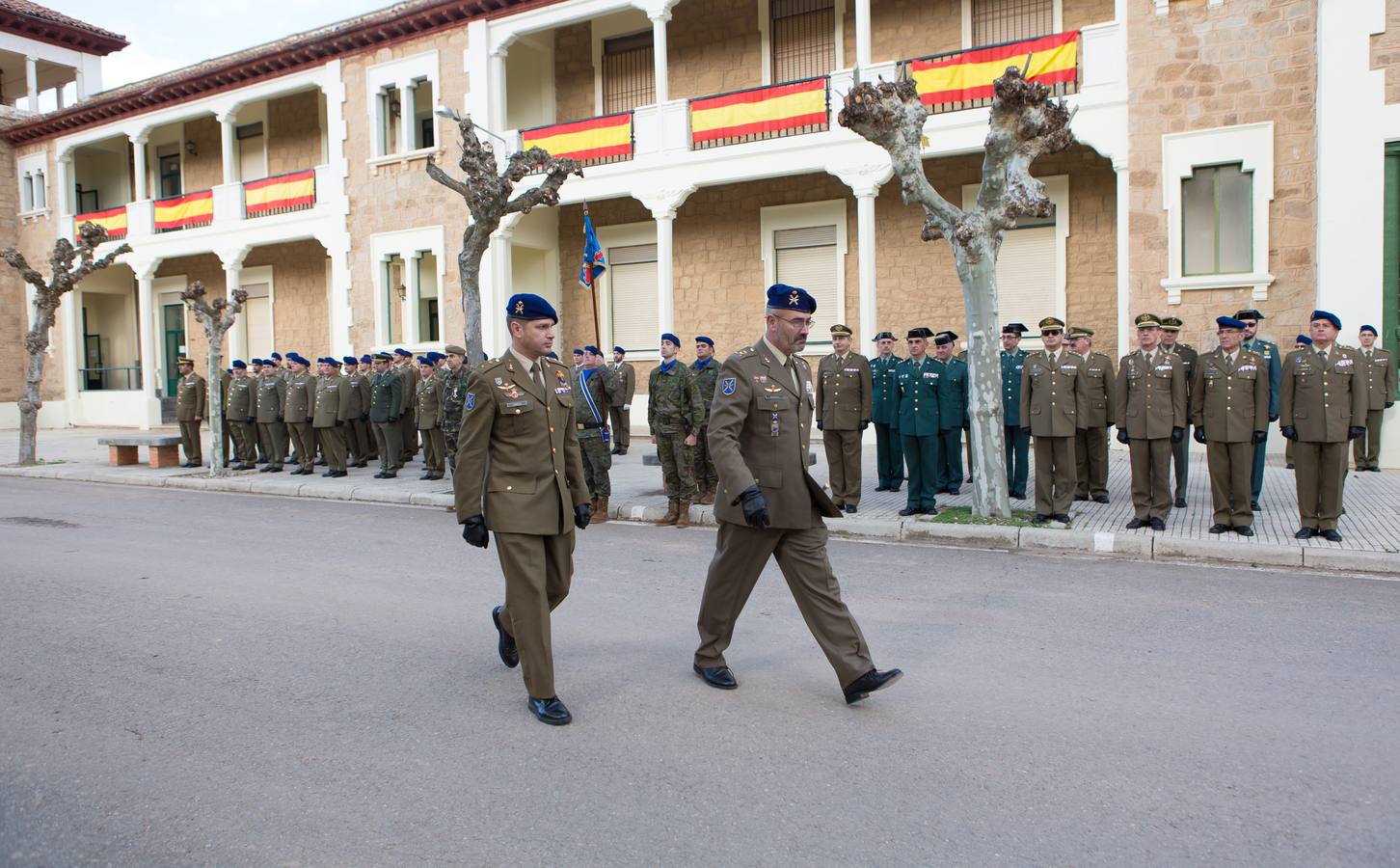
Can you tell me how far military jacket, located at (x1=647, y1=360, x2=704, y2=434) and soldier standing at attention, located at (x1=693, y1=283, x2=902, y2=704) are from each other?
18.3 feet

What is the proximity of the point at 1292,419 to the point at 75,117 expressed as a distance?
3219cm

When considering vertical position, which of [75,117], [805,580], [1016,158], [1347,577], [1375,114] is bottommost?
[1347,577]

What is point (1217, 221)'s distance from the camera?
49.0ft

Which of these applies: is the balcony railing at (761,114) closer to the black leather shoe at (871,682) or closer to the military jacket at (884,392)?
the military jacket at (884,392)

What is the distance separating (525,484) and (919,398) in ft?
23.3

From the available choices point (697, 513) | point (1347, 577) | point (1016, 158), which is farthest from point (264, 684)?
point (1016, 158)

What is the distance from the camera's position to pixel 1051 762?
3996 mm

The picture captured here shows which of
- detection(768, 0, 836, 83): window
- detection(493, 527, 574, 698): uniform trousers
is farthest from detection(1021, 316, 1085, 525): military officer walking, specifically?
detection(768, 0, 836, 83): window

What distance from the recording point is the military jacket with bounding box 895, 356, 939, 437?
10.8 m

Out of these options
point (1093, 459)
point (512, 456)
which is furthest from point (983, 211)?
point (512, 456)

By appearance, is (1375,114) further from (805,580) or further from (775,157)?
(805,580)

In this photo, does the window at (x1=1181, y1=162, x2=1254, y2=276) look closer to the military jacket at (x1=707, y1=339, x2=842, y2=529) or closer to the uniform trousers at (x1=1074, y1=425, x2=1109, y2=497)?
the uniform trousers at (x1=1074, y1=425, x2=1109, y2=497)

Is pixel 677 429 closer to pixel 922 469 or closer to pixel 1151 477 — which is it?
pixel 922 469

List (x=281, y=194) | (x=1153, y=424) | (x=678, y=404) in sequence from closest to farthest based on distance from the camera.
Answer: (x=1153, y=424) < (x=678, y=404) < (x=281, y=194)
